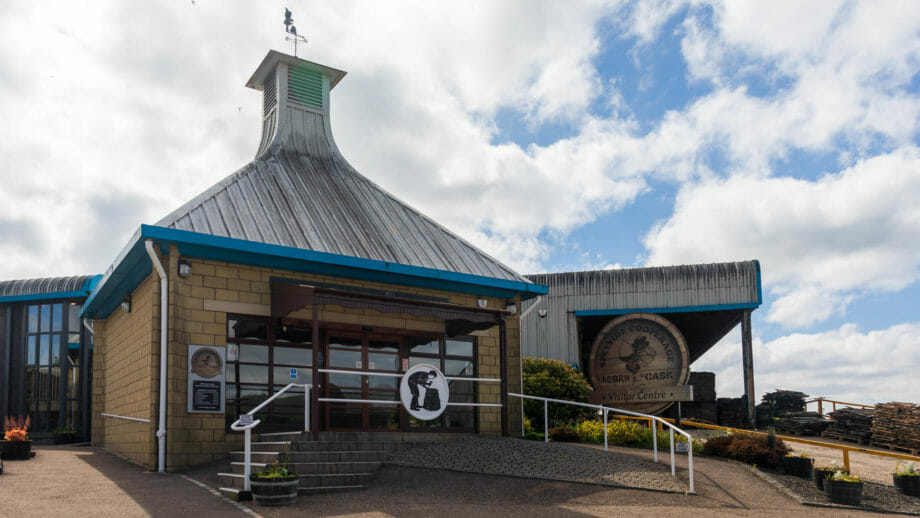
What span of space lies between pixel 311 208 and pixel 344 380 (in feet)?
11.7

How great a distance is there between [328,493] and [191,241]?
4549 mm

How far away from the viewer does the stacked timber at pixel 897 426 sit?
64.1ft

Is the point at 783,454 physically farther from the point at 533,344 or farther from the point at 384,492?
the point at 533,344

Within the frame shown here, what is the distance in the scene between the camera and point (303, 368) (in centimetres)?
1376

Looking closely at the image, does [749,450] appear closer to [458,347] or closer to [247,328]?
[458,347]

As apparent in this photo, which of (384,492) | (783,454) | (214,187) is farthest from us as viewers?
(214,187)

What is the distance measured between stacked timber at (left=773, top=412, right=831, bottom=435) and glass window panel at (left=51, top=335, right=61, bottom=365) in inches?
784

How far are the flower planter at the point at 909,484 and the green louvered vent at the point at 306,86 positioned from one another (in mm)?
14030

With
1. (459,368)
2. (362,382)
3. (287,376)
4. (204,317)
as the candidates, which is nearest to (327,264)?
(287,376)

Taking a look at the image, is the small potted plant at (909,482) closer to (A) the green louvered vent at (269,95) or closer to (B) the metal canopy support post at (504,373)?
(B) the metal canopy support post at (504,373)

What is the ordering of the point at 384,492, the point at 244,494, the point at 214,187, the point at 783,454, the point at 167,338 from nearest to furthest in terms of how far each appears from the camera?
the point at 244,494
the point at 384,492
the point at 167,338
the point at 783,454
the point at 214,187

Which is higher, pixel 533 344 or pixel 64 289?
pixel 64 289

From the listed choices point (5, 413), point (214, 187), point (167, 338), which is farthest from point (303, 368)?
point (5, 413)

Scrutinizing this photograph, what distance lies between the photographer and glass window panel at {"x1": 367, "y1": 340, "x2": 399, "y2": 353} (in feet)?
47.8
